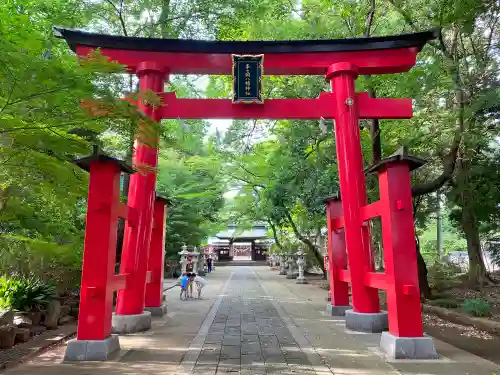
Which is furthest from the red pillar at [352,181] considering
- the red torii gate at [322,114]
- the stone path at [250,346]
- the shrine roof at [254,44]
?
the stone path at [250,346]

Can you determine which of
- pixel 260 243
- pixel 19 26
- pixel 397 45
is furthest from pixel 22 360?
pixel 260 243

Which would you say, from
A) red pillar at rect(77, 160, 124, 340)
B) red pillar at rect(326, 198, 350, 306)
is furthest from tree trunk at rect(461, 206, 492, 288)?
red pillar at rect(77, 160, 124, 340)

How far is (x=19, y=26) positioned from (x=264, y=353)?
23.7 feet

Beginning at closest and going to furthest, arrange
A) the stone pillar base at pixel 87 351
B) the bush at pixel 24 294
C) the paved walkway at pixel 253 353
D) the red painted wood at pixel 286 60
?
the paved walkway at pixel 253 353
the stone pillar base at pixel 87 351
the bush at pixel 24 294
the red painted wood at pixel 286 60

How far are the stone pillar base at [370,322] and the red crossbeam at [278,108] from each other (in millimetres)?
4505

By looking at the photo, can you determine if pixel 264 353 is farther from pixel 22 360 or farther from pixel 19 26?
pixel 19 26

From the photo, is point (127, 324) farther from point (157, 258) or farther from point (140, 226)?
point (157, 258)

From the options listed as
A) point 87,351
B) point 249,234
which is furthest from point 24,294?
point 249,234

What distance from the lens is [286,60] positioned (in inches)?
364

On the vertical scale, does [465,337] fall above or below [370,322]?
below

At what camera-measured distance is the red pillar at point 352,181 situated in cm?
805

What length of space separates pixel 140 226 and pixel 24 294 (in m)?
3.02

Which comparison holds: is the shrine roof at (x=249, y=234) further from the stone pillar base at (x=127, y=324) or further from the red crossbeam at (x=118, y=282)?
the red crossbeam at (x=118, y=282)

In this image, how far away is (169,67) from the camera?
9.09 meters
